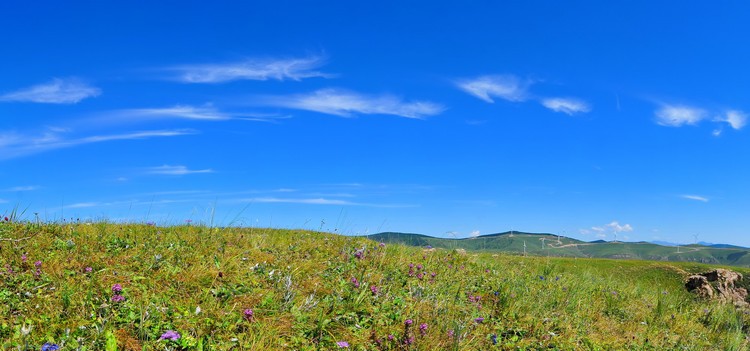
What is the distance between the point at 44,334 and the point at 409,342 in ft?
14.6

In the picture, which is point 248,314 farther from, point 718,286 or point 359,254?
point 718,286

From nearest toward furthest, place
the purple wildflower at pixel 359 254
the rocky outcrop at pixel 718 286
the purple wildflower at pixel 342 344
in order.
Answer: the purple wildflower at pixel 342 344 → the purple wildflower at pixel 359 254 → the rocky outcrop at pixel 718 286

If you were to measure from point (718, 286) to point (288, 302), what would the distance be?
2002cm

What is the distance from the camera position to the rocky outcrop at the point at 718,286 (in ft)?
61.0

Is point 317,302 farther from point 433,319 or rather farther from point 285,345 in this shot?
point 433,319

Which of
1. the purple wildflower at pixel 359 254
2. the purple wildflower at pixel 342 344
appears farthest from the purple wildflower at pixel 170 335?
the purple wildflower at pixel 359 254

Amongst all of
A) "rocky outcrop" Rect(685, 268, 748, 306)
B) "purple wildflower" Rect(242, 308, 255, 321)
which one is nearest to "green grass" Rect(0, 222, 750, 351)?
"purple wildflower" Rect(242, 308, 255, 321)

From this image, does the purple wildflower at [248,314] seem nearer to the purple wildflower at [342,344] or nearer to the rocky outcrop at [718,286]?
the purple wildflower at [342,344]

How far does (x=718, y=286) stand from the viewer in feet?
63.6

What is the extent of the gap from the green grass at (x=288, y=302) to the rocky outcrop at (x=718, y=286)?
7.44 m

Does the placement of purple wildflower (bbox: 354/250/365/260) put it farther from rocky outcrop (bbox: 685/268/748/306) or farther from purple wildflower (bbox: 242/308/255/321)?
rocky outcrop (bbox: 685/268/748/306)

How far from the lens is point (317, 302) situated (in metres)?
6.94

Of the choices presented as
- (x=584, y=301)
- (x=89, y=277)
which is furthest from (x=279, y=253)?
(x=584, y=301)

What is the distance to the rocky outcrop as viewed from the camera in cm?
1858
